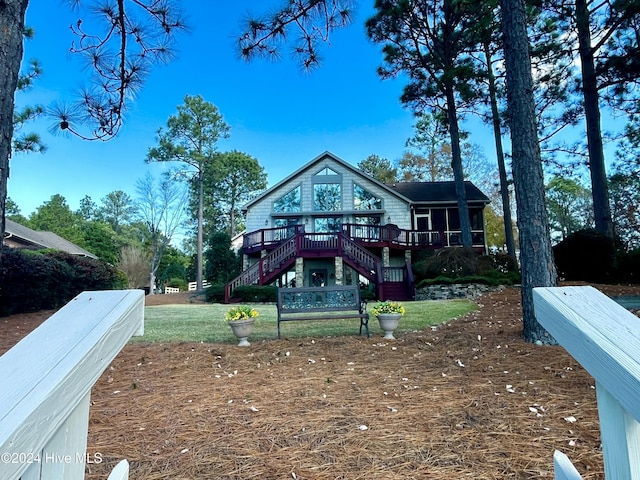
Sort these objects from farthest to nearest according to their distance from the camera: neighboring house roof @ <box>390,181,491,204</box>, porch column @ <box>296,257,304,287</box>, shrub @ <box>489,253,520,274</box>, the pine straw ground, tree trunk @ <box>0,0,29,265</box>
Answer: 1. neighboring house roof @ <box>390,181,491,204</box>
2. porch column @ <box>296,257,304,287</box>
3. shrub @ <box>489,253,520,274</box>
4. the pine straw ground
5. tree trunk @ <box>0,0,29,265</box>

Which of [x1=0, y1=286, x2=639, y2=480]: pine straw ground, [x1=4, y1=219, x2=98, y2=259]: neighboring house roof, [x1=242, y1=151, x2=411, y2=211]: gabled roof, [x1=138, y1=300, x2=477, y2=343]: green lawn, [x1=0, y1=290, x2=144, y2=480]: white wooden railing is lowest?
[x1=0, y1=286, x2=639, y2=480]: pine straw ground

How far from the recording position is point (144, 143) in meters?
26.8

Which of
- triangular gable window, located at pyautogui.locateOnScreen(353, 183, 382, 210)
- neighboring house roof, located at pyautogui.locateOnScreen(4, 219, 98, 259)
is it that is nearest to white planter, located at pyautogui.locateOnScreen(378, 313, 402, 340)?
triangular gable window, located at pyautogui.locateOnScreen(353, 183, 382, 210)

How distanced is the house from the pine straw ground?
12.5m

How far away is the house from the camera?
718 inches

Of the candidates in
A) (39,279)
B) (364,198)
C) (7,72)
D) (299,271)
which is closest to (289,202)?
(364,198)

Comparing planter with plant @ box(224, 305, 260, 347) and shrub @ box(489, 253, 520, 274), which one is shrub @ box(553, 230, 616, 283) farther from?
planter with plant @ box(224, 305, 260, 347)

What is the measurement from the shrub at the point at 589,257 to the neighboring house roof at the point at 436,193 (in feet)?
29.7

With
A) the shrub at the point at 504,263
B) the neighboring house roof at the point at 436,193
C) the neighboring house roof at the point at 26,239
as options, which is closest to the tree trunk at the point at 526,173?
the shrub at the point at 504,263

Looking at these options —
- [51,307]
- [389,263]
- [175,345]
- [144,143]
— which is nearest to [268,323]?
[175,345]

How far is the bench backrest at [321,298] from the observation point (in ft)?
19.9

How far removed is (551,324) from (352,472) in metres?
1.59

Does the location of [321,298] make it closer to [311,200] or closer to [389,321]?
[389,321]

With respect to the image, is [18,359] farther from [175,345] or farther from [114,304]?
[175,345]
